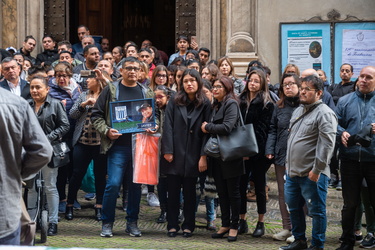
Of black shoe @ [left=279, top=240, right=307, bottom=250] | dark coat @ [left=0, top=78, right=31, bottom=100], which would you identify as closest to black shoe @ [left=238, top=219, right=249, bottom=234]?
black shoe @ [left=279, top=240, right=307, bottom=250]

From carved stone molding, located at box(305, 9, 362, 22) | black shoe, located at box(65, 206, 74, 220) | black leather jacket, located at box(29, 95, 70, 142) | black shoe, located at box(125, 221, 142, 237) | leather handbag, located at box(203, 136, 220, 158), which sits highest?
carved stone molding, located at box(305, 9, 362, 22)

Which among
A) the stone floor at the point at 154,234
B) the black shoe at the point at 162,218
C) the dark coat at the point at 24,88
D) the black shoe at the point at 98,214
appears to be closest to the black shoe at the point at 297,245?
the stone floor at the point at 154,234

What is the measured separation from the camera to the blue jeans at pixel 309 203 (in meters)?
7.36

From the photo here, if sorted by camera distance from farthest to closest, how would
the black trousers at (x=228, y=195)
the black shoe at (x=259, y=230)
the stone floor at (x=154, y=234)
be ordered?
the black shoe at (x=259, y=230) → the black trousers at (x=228, y=195) → the stone floor at (x=154, y=234)

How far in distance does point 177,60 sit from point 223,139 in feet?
11.7

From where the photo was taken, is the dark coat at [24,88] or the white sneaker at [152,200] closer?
the dark coat at [24,88]

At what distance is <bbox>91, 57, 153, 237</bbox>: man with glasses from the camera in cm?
835

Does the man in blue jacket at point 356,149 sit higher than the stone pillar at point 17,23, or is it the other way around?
the stone pillar at point 17,23

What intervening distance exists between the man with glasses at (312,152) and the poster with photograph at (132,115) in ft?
5.79

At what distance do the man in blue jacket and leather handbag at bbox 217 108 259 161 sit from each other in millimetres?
974

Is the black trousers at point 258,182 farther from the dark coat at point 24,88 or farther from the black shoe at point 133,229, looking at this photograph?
the dark coat at point 24,88

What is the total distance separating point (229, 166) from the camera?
8195 mm

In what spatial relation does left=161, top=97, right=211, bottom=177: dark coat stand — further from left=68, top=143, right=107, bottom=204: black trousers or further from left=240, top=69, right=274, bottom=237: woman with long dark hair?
left=68, top=143, right=107, bottom=204: black trousers

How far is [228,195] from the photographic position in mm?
8445
